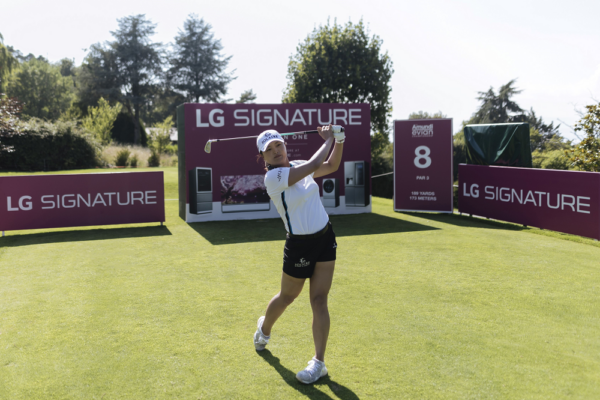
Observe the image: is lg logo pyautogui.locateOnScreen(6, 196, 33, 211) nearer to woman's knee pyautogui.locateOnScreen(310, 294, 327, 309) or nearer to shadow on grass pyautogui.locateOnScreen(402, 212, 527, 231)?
woman's knee pyautogui.locateOnScreen(310, 294, 327, 309)

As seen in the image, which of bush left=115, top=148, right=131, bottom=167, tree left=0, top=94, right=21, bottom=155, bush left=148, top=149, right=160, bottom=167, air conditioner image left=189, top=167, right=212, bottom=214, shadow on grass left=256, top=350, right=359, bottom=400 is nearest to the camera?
shadow on grass left=256, top=350, right=359, bottom=400

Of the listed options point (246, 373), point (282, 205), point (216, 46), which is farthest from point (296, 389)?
point (216, 46)

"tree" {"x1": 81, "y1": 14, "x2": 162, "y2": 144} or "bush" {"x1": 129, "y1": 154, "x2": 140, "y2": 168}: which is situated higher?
"tree" {"x1": 81, "y1": 14, "x2": 162, "y2": 144}

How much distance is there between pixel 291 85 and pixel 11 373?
25.9 meters

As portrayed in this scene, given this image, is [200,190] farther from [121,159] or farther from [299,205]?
[121,159]

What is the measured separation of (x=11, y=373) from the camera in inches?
172

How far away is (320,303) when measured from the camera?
4.13 m

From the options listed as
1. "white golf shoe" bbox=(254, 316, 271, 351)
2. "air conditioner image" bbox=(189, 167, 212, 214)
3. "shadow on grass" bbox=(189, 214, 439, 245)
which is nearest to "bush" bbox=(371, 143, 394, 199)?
"shadow on grass" bbox=(189, 214, 439, 245)

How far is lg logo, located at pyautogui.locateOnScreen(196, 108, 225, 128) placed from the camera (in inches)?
547

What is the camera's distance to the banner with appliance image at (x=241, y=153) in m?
13.9

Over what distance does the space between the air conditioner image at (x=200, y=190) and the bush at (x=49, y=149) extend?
18.0 metres

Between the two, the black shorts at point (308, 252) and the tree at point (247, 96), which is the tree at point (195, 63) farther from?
the black shorts at point (308, 252)
